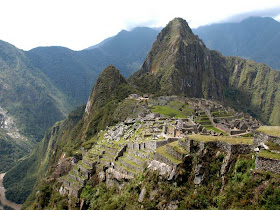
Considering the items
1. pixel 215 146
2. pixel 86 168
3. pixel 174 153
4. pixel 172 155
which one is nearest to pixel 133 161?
pixel 172 155

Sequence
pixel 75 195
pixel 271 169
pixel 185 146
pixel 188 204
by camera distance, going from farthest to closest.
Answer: pixel 75 195
pixel 185 146
pixel 188 204
pixel 271 169

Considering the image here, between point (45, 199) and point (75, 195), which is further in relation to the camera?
point (45, 199)

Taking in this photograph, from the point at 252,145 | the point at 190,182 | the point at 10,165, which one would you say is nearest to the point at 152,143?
the point at 190,182

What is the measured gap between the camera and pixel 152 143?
23.0 meters

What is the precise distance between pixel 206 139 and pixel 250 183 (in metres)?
4.37

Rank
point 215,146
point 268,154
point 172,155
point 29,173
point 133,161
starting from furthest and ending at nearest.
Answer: point 29,173, point 133,161, point 172,155, point 215,146, point 268,154

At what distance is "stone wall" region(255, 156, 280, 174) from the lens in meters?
11.7

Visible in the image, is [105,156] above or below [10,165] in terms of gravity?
above

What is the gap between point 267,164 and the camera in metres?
12.0

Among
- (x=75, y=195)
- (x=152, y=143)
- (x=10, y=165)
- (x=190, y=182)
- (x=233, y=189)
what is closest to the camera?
(x=233, y=189)

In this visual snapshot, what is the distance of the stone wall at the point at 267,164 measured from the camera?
11.7m

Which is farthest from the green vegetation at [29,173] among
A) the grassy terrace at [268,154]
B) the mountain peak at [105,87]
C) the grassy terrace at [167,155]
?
the grassy terrace at [268,154]

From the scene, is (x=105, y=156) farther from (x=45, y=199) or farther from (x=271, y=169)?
(x=271, y=169)

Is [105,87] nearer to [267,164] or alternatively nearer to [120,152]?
[120,152]
